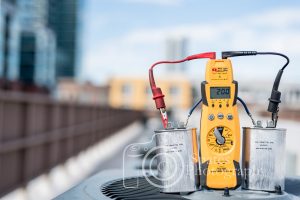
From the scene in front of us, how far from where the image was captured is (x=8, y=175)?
23.7 feet

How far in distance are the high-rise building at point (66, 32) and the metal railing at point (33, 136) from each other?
343ft

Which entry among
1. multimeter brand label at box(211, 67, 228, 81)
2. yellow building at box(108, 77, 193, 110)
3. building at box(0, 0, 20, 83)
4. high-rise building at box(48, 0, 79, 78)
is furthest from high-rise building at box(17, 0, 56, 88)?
multimeter brand label at box(211, 67, 228, 81)

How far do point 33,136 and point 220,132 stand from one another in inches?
300

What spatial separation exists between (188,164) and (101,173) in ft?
1.78

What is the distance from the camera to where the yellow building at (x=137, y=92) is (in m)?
62.0

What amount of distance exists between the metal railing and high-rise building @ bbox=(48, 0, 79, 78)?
10470 cm

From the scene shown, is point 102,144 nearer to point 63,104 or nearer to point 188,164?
point 63,104

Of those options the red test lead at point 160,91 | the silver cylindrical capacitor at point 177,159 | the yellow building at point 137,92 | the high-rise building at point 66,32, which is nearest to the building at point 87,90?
the yellow building at point 137,92

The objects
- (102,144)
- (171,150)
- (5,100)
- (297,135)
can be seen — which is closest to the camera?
(171,150)

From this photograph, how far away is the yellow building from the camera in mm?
62000

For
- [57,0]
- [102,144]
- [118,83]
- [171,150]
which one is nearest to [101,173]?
[171,150]

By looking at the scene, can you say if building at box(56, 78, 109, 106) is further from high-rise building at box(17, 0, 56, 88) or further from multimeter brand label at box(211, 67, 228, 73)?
multimeter brand label at box(211, 67, 228, 73)

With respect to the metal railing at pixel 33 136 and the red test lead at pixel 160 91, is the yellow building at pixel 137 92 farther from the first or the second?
the red test lead at pixel 160 91

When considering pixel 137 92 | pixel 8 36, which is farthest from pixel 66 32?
pixel 137 92
